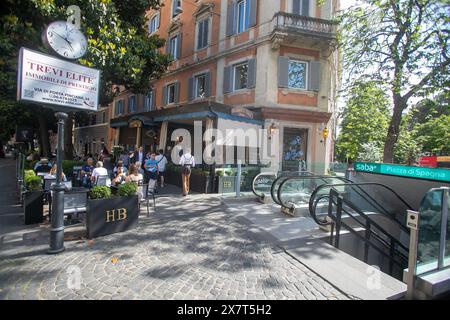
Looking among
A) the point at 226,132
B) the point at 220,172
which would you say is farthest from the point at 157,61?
the point at 220,172

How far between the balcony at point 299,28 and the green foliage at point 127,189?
1106cm

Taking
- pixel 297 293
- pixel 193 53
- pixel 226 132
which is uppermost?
pixel 193 53

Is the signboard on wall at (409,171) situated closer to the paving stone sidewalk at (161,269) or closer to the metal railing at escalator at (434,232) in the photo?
the metal railing at escalator at (434,232)

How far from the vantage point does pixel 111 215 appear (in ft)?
17.8

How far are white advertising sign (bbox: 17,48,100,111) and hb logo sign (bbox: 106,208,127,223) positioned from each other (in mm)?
2005

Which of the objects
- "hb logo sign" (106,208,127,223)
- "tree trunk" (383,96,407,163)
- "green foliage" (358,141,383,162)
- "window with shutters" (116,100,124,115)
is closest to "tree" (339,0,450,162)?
"tree trunk" (383,96,407,163)

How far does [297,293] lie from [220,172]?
7.33 m

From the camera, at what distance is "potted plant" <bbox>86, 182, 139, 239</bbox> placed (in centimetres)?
516

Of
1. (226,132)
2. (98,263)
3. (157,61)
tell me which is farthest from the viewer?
(157,61)

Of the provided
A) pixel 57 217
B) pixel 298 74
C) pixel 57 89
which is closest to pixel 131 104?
pixel 298 74

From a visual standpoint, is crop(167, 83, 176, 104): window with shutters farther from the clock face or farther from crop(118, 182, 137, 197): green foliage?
the clock face

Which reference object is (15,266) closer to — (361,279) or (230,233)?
(230,233)

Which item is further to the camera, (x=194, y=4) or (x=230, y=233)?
(x=194, y=4)

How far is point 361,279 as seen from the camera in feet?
12.5
